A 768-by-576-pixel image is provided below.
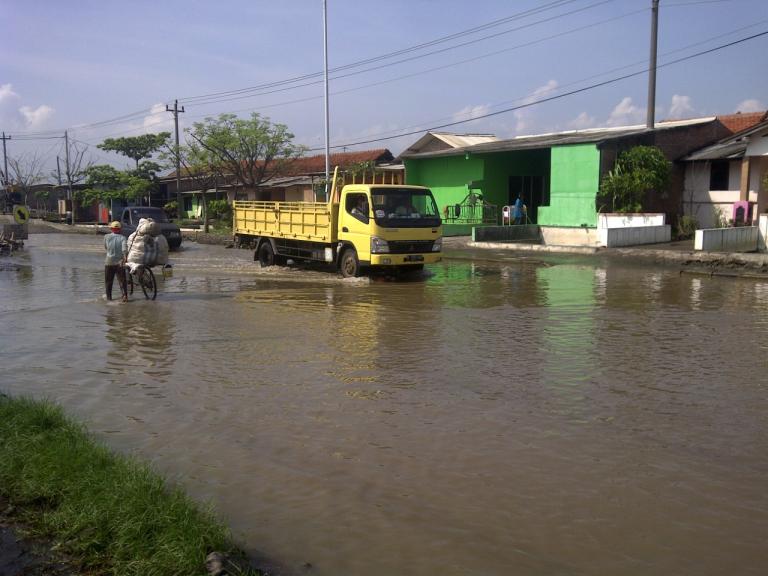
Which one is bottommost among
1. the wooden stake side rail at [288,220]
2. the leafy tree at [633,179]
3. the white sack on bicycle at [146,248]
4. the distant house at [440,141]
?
the white sack on bicycle at [146,248]

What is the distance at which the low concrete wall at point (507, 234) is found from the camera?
2509 centimetres

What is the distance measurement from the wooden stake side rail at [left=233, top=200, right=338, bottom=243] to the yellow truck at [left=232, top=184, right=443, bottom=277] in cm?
2

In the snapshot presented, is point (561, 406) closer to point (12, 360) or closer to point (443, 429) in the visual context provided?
point (443, 429)

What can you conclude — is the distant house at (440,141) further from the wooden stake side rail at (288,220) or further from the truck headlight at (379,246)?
the truck headlight at (379,246)

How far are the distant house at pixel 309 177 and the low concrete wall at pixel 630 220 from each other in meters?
14.1

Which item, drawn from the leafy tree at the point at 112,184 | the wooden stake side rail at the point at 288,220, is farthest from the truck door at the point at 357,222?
the leafy tree at the point at 112,184

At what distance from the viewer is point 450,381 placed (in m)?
7.47

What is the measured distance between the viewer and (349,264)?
16.5 meters

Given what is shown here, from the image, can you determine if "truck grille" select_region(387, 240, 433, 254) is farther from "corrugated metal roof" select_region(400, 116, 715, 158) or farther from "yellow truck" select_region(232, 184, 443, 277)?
"corrugated metal roof" select_region(400, 116, 715, 158)

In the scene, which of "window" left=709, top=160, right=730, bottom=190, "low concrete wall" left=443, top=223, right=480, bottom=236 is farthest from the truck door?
"window" left=709, top=160, right=730, bottom=190

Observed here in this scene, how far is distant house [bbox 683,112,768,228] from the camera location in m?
22.1

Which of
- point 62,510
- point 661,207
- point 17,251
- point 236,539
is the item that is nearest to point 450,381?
point 236,539

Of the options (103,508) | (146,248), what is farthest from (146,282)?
(103,508)

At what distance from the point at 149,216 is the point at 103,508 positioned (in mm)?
23422
